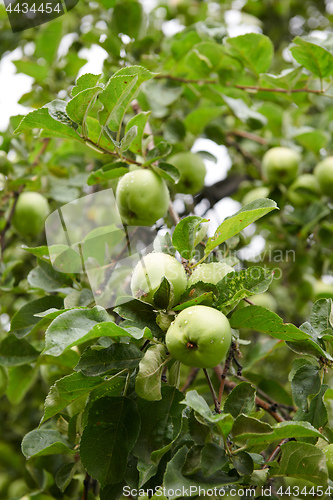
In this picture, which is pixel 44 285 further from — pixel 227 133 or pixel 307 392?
pixel 227 133

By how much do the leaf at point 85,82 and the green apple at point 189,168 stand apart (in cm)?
63

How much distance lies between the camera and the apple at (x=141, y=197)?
3.35ft

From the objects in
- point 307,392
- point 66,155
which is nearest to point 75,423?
point 307,392

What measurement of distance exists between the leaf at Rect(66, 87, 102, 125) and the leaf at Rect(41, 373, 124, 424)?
50cm

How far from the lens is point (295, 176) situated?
5.78 feet

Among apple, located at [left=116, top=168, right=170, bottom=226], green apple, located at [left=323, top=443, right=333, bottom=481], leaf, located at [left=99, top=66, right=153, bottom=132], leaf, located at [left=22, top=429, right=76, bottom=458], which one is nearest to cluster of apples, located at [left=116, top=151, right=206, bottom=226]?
apple, located at [left=116, top=168, right=170, bottom=226]

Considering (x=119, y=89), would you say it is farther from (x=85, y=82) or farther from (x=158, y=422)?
(x=158, y=422)

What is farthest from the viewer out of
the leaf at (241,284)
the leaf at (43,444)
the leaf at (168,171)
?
the leaf at (168,171)

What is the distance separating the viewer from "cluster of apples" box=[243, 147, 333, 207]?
1.70 metres

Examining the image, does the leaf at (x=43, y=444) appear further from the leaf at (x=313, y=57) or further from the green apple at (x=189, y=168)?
the leaf at (x=313, y=57)

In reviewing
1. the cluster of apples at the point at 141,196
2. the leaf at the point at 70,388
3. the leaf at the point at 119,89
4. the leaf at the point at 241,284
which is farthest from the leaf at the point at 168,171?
the leaf at the point at 70,388

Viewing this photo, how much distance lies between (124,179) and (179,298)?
334 millimetres

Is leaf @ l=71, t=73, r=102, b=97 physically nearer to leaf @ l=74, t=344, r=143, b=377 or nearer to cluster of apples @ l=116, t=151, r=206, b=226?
cluster of apples @ l=116, t=151, r=206, b=226

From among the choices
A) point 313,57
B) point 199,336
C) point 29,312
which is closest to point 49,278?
point 29,312
